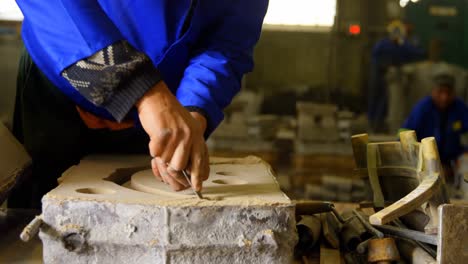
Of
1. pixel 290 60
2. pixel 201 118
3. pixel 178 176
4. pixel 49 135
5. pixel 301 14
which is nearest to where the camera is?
pixel 178 176

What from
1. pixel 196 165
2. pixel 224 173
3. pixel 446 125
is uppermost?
pixel 196 165

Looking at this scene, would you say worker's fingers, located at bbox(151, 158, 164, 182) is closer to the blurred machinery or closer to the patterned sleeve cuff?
the patterned sleeve cuff

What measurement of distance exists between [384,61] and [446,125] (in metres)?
0.76

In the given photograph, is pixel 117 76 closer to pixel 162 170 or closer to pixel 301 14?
pixel 162 170

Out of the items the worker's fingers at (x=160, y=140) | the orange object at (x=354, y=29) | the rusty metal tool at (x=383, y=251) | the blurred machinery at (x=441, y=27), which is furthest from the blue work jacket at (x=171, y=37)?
the blurred machinery at (x=441, y=27)

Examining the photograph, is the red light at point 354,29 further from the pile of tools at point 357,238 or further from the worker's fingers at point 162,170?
the worker's fingers at point 162,170

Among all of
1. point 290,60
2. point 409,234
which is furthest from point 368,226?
point 290,60

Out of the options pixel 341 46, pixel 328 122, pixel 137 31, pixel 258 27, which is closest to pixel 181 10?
pixel 137 31

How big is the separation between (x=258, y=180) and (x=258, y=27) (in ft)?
1.71

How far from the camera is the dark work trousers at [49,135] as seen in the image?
1.58m

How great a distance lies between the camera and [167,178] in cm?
126

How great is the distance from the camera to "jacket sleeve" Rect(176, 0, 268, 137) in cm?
144

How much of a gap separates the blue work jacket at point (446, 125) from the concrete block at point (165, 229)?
11.1 ft

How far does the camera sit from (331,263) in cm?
136
